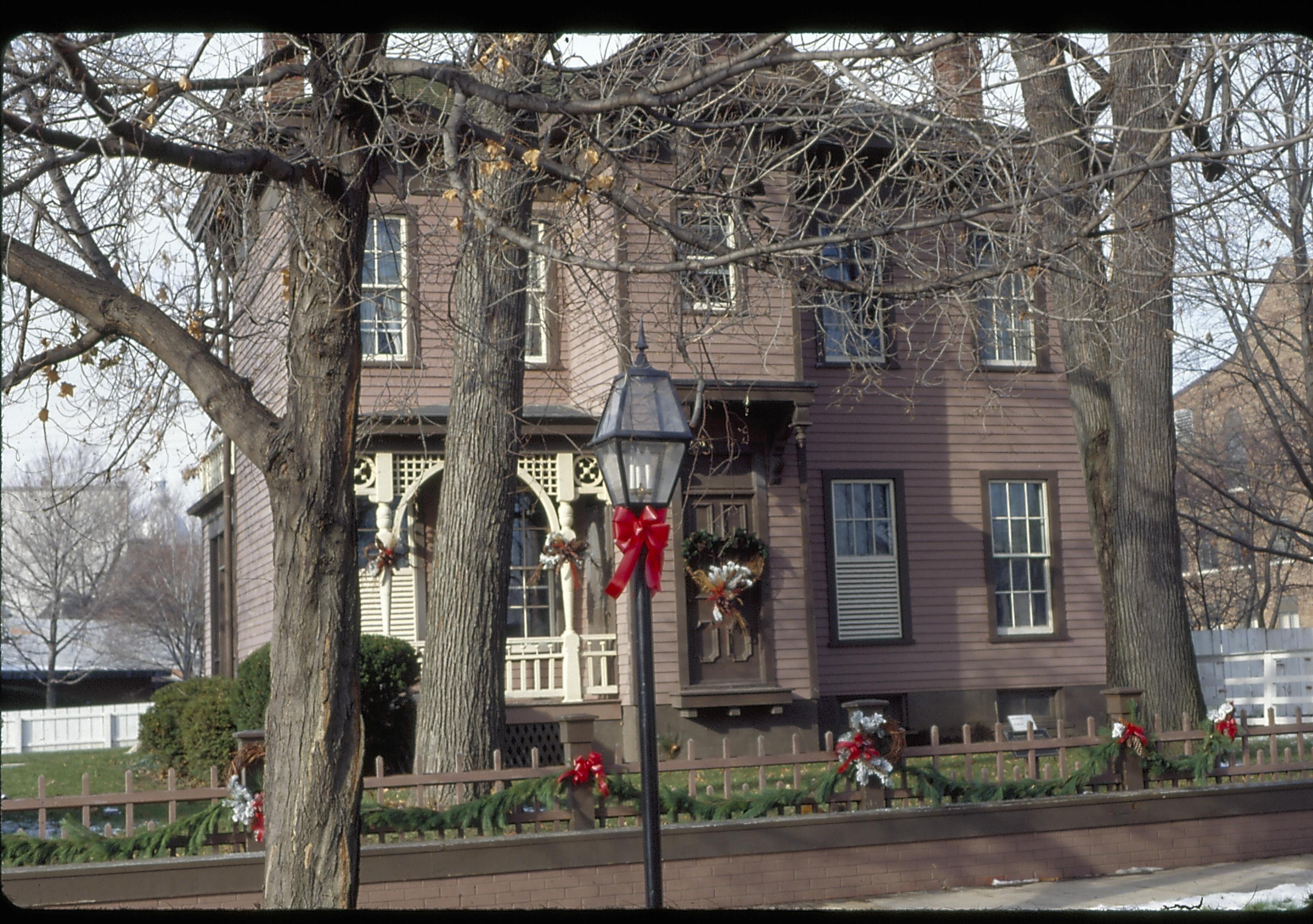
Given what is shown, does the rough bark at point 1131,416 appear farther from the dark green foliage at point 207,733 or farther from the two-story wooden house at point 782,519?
the dark green foliage at point 207,733

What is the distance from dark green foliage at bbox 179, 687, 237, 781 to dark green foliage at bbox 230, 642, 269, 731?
0.47 metres

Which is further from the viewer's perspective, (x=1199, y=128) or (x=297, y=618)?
(x=1199, y=128)

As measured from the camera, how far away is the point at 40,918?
7805 millimetres

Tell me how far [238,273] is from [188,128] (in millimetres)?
3166

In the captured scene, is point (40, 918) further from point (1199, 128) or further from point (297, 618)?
point (1199, 128)

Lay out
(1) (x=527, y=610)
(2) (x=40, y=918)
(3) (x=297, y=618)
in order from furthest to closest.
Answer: (1) (x=527, y=610)
(2) (x=40, y=918)
(3) (x=297, y=618)

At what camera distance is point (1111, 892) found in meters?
9.64

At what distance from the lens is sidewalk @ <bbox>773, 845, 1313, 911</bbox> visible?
9.22m

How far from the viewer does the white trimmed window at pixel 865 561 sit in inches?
724

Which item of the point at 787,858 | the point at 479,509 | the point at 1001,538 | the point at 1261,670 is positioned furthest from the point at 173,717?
the point at 1261,670

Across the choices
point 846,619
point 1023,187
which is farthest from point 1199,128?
point 846,619

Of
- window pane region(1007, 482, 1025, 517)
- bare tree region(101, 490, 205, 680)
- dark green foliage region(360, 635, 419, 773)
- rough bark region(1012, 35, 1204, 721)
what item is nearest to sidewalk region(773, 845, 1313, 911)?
rough bark region(1012, 35, 1204, 721)

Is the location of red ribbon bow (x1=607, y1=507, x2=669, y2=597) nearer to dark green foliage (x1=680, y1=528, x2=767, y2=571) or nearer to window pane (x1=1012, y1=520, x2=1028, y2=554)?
dark green foliage (x1=680, y1=528, x2=767, y2=571)

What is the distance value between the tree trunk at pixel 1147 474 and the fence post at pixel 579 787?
6604mm
